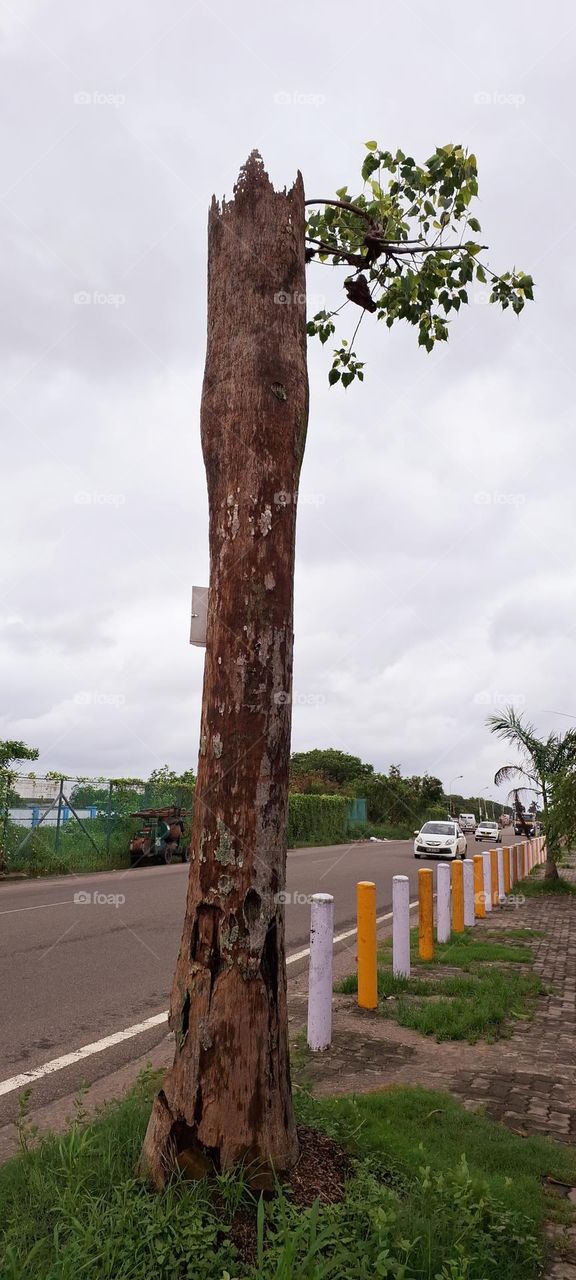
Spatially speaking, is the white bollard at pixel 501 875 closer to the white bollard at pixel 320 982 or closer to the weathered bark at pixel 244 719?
the white bollard at pixel 320 982

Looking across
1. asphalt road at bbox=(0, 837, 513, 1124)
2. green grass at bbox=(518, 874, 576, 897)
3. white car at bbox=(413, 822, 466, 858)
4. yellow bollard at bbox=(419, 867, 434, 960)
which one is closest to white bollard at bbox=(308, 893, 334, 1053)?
asphalt road at bbox=(0, 837, 513, 1124)

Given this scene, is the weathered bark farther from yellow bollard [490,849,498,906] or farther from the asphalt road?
yellow bollard [490,849,498,906]

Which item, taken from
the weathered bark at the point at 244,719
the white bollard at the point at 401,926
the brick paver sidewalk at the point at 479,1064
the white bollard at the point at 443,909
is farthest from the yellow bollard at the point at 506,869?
the weathered bark at the point at 244,719

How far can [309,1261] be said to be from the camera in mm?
2703

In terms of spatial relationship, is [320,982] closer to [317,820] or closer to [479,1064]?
[479,1064]

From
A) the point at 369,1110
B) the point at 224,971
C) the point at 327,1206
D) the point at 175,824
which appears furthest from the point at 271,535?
the point at 175,824

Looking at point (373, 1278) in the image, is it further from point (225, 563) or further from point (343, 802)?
point (343, 802)

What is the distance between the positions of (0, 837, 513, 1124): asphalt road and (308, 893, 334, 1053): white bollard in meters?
1.23

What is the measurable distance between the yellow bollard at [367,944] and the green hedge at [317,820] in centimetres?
2794

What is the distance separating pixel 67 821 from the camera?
2172 cm

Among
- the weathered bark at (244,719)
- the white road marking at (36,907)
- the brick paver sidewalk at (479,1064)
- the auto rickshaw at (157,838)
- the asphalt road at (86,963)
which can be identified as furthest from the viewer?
the auto rickshaw at (157,838)

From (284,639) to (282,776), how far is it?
0.58 m

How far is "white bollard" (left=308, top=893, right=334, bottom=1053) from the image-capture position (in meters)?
5.75

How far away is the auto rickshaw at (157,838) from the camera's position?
74.1 feet
